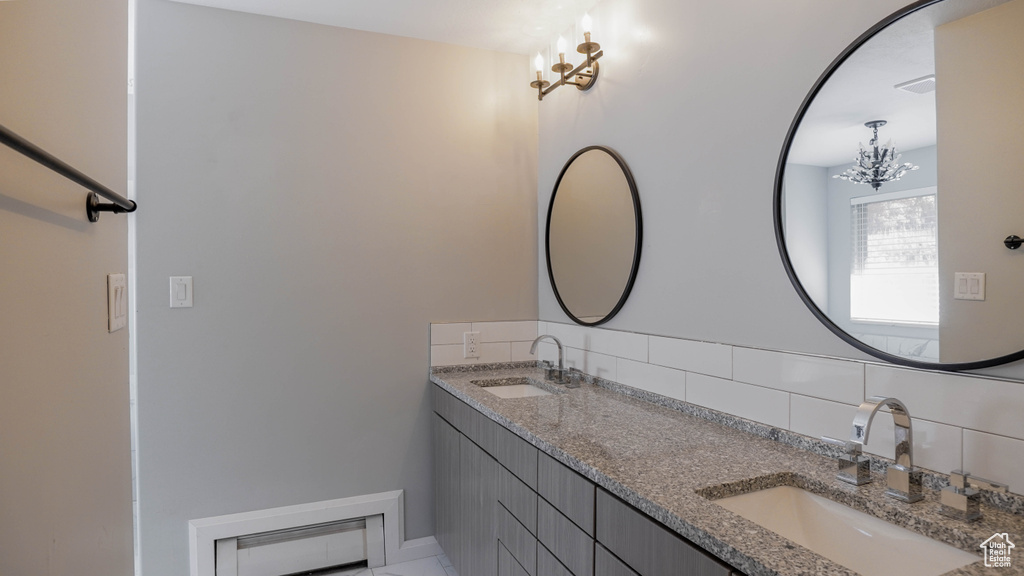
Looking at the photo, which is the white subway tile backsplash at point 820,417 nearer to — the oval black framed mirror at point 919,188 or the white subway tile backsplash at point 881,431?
the white subway tile backsplash at point 881,431

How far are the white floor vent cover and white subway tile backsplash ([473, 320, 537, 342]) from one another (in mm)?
943

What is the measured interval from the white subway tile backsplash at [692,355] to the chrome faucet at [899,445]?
0.54 meters

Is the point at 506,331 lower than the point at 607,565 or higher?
higher

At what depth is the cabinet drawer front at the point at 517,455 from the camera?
165cm

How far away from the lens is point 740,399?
1.66 metres

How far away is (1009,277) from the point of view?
1063 mm

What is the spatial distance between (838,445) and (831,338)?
0.28 m

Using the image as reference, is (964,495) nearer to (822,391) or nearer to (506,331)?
(822,391)

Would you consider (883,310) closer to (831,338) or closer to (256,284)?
(831,338)

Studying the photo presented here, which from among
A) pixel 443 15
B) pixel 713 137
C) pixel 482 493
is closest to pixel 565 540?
pixel 482 493

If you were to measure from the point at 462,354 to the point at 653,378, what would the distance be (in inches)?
39.4

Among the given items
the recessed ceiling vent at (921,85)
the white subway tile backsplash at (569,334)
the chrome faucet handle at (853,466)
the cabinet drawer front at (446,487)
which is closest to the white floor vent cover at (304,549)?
the cabinet drawer front at (446,487)

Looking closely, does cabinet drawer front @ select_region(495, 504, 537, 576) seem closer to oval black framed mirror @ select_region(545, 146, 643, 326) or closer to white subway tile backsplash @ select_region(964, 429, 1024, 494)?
oval black framed mirror @ select_region(545, 146, 643, 326)

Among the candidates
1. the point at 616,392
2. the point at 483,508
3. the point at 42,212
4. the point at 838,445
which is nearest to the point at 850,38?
the point at 838,445
